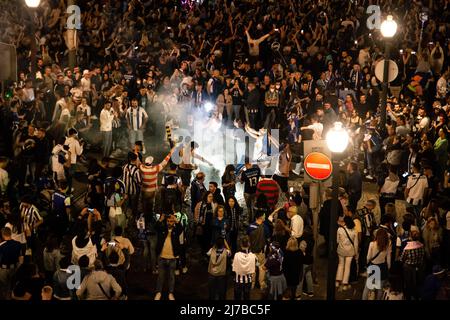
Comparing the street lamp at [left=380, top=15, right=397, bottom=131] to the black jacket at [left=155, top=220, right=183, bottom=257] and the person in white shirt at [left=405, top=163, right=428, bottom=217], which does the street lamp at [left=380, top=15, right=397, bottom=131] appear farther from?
the black jacket at [left=155, top=220, right=183, bottom=257]

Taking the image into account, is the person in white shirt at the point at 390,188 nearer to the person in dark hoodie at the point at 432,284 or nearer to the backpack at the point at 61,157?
the person in dark hoodie at the point at 432,284

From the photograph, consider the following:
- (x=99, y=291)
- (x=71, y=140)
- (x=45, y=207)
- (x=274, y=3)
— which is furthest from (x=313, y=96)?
(x=99, y=291)

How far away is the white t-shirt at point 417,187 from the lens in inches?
547

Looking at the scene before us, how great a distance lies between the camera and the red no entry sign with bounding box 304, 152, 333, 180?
1163 cm

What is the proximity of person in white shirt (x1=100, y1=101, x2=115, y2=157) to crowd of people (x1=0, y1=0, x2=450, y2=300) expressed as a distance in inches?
2.1

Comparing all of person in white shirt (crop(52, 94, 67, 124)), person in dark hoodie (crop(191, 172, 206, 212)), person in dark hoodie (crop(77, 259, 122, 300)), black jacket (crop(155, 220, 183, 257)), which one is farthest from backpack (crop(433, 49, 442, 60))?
person in dark hoodie (crop(77, 259, 122, 300))

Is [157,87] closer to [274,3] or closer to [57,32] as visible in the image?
[57,32]

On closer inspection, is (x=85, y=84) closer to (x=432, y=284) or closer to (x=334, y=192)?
(x=334, y=192)

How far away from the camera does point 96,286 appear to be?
992cm

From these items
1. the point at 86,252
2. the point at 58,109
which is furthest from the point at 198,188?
the point at 58,109

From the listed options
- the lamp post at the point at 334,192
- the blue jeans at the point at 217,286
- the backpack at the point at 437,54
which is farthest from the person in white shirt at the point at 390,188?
the backpack at the point at 437,54

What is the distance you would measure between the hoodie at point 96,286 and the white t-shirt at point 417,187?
6871mm

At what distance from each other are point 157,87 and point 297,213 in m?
10.4

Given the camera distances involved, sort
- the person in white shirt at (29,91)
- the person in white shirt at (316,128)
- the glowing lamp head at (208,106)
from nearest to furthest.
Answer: the person in white shirt at (316,128) → the person in white shirt at (29,91) → the glowing lamp head at (208,106)
